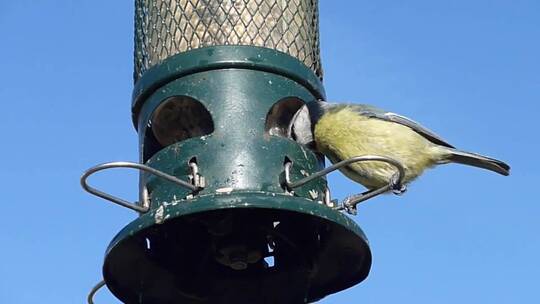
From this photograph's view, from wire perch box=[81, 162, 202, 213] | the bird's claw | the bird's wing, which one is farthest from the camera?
the bird's wing

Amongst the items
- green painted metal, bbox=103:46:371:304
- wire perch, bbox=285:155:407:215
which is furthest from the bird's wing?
green painted metal, bbox=103:46:371:304

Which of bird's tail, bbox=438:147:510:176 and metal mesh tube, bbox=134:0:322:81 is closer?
metal mesh tube, bbox=134:0:322:81

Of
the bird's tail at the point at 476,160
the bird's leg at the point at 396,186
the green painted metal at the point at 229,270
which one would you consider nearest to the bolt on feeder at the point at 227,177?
the green painted metal at the point at 229,270

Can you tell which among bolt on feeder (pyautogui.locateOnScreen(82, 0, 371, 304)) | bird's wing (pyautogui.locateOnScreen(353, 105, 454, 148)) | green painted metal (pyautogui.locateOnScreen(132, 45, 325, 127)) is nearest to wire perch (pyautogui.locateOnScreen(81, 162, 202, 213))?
bolt on feeder (pyautogui.locateOnScreen(82, 0, 371, 304))

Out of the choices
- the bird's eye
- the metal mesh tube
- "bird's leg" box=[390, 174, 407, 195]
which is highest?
the metal mesh tube

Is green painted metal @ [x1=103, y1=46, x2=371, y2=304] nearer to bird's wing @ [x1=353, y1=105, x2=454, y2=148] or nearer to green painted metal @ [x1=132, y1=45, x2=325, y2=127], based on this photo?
green painted metal @ [x1=132, y1=45, x2=325, y2=127]

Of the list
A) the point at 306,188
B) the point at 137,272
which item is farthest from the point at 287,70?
the point at 137,272

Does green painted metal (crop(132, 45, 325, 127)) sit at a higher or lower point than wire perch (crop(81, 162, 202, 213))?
higher

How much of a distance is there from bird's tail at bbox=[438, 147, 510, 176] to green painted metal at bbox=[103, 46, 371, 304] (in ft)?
3.89

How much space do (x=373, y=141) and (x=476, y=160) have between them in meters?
0.66

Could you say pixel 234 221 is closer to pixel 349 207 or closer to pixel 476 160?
pixel 349 207

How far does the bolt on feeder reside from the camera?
3.51 m

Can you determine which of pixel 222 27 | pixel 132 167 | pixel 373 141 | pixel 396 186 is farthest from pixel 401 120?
pixel 132 167

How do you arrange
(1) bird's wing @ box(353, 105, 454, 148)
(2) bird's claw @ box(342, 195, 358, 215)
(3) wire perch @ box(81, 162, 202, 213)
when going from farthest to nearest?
(1) bird's wing @ box(353, 105, 454, 148) < (2) bird's claw @ box(342, 195, 358, 215) < (3) wire perch @ box(81, 162, 202, 213)
